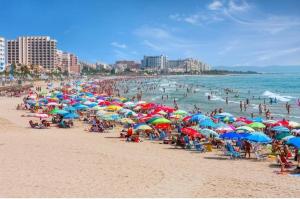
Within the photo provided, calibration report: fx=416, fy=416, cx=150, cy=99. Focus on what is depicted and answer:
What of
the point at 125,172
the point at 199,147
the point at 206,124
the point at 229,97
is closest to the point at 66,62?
the point at 229,97

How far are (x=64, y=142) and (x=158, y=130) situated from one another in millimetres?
5284

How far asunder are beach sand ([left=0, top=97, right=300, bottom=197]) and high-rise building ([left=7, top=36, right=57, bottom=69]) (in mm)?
145661

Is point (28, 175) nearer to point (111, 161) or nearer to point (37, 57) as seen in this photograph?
point (111, 161)

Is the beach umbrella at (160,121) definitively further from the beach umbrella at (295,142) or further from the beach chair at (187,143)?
the beach umbrella at (295,142)

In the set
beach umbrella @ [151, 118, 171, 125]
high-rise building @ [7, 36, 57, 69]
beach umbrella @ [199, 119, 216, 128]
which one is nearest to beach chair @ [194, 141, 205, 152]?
beach umbrella @ [199, 119, 216, 128]

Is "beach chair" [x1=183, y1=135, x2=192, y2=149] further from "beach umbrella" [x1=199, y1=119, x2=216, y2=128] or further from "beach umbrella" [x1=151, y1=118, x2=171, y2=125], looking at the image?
"beach umbrella" [x1=151, y1=118, x2=171, y2=125]

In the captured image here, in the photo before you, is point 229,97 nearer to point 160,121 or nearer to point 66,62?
point 160,121

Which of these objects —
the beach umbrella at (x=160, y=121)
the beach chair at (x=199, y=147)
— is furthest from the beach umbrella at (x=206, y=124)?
the beach chair at (x=199, y=147)

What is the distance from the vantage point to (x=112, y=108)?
26672 mm

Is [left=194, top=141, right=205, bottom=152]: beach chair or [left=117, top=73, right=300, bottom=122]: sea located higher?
[left=117, top=73, right=300, bottom=122]: sea

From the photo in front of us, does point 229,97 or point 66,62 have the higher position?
point 66,62

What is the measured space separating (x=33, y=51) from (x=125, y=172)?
155 meters

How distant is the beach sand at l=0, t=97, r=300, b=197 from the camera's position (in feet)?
34.0

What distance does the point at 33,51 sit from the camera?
525ft
